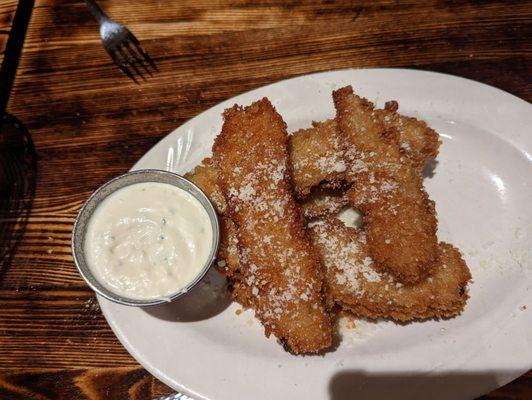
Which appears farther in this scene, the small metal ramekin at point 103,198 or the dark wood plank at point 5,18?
the dark wood plank at point 5,18

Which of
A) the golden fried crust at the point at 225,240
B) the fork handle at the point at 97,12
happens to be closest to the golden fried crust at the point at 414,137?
the golden fried crust at the point at 225,240

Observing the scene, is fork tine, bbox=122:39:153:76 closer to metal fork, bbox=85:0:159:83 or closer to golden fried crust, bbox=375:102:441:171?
metal fork, bbox=85:0:159:83

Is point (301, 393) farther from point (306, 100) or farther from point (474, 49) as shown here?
point (474, 49)

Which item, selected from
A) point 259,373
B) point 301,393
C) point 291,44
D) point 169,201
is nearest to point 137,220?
point 169,201

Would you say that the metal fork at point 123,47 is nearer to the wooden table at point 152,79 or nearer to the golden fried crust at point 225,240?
the wooden table at point 152,79

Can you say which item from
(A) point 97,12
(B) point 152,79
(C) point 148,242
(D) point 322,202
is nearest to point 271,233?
(D) point 322,202

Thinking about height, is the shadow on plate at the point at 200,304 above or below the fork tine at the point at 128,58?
below
